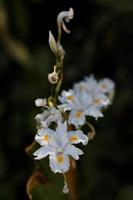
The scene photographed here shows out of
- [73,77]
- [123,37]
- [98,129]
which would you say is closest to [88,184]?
[98,129]

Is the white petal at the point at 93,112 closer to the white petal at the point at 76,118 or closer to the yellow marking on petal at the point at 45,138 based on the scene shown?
the white petal at the point at 76,118

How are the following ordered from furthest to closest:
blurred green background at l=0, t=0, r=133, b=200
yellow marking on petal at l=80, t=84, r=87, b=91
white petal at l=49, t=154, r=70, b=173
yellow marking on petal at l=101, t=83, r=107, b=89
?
1. blurred green background at l=0, t=0, r=133, b=200
2. yellow marking on petal at l=101, t=83, r=107, b=89
3. yellow marking on petal at l=80, t=84, r=87, b=91
4. white petal at l=49, t=154, r=70, b=173

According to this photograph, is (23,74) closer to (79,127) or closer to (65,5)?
(65,5)

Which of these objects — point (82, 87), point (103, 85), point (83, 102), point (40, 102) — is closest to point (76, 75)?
point (103, 85)

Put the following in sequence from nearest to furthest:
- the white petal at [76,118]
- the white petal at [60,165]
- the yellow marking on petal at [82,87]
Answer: the white petal at [60,165] < the white petal at [76,118] < the yellow marking on petal at [82,87]

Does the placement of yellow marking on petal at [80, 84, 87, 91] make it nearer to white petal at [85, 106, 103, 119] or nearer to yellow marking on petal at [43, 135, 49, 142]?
white petal at [85, 106, 103, 119]

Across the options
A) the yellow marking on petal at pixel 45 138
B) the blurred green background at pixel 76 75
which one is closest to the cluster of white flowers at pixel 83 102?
the yellow marking on petal at pixel 45 138

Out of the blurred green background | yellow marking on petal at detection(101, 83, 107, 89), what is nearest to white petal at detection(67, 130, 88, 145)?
yellow marking on petal at detection(101, 83, 107, 89)
